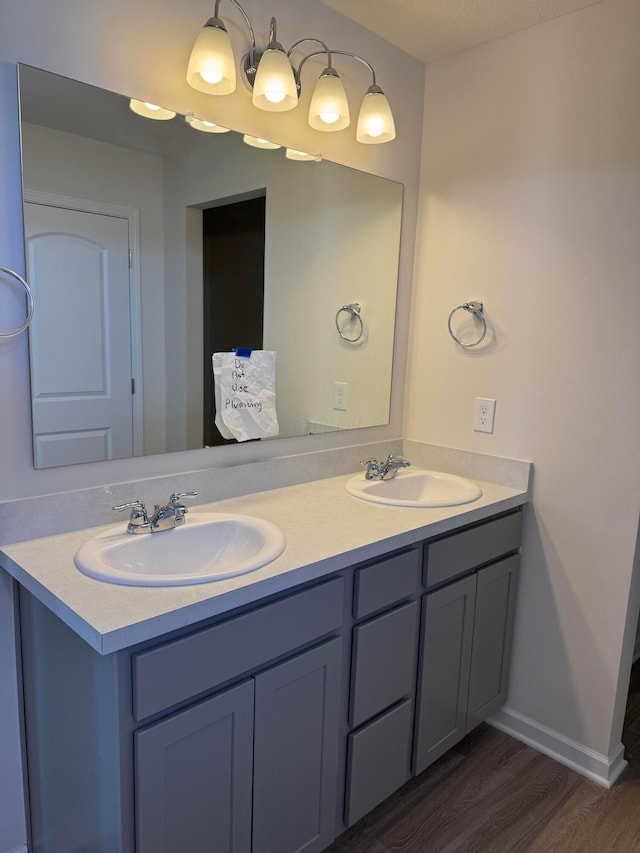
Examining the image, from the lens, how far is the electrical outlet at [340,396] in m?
2.13

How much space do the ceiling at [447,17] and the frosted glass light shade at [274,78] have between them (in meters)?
0.39

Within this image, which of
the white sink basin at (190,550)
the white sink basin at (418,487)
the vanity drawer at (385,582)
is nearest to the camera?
the white sink basin at (190,550)

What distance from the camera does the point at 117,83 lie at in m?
1.42

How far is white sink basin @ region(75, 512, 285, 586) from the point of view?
1.25 metres

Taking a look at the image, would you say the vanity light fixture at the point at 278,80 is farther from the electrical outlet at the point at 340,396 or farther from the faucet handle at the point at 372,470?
the faucet handle at the point at 372,470

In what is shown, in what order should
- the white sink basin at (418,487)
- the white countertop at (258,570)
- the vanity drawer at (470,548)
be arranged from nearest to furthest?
the white countertop at (258,570) → the vanity drawer at (470,548) → the white sink basin at (418,487)

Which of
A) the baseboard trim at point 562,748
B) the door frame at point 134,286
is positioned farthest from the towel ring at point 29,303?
the baseboard trim at point 562,748

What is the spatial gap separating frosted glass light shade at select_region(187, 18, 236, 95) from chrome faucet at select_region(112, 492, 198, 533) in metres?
1.10

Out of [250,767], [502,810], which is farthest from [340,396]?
[502,810]

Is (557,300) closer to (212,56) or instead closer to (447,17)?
(447,17)

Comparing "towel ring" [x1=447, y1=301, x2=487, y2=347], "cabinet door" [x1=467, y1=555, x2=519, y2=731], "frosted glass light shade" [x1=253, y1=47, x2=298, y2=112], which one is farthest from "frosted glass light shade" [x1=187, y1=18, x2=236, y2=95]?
"cabinet door" [x1=467, y1=555, x2=519, y2=731]

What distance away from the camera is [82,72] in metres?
1.36

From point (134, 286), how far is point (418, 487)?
1.22 meters

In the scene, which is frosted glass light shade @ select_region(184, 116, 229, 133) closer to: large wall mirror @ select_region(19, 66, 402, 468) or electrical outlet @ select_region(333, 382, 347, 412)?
large wall mirror @ select_region(19, 66, 402, 468)
